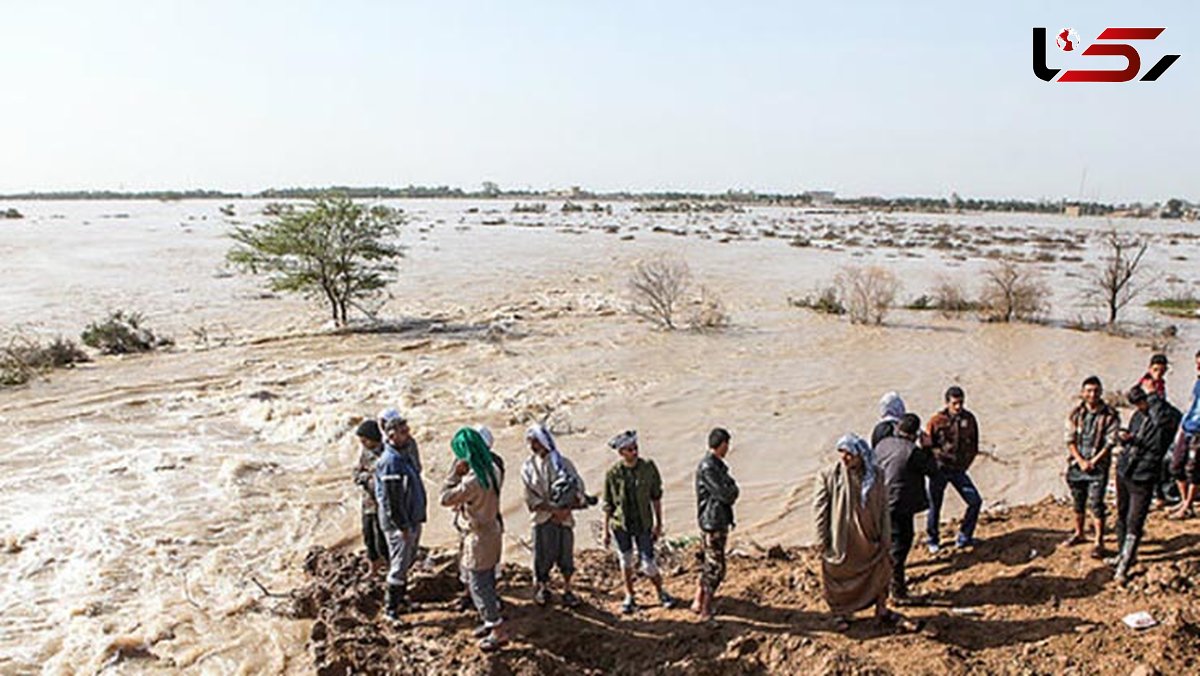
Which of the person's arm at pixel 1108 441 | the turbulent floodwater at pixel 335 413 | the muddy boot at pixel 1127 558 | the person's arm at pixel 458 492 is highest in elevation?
the person's arm at pixel 1108 441

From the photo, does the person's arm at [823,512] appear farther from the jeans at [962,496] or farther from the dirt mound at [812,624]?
the jeans at [962,496]

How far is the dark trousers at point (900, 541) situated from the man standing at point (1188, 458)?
2573 mm

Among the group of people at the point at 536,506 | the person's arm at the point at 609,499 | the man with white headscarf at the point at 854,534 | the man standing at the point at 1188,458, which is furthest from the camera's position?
the man standing at the point at 1188,458

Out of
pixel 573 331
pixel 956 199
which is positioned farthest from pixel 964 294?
pixel 956 199

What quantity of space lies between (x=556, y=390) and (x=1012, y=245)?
44563mm

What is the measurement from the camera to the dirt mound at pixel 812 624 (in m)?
4.77

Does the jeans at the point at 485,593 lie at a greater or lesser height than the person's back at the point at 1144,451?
lesser

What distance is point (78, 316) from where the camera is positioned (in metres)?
23.0

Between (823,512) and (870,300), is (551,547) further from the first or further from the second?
(870,300)

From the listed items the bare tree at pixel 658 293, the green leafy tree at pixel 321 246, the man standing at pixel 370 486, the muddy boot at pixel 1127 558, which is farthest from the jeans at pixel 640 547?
the green leafy tree at pixel 321 246

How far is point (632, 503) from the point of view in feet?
18.2

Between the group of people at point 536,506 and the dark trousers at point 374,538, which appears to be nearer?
the group of people at point 536,506

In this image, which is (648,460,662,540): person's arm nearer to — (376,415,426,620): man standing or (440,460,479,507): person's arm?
(440,460,479,507): person's arm

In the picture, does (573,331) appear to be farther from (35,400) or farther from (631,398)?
(35,400)
